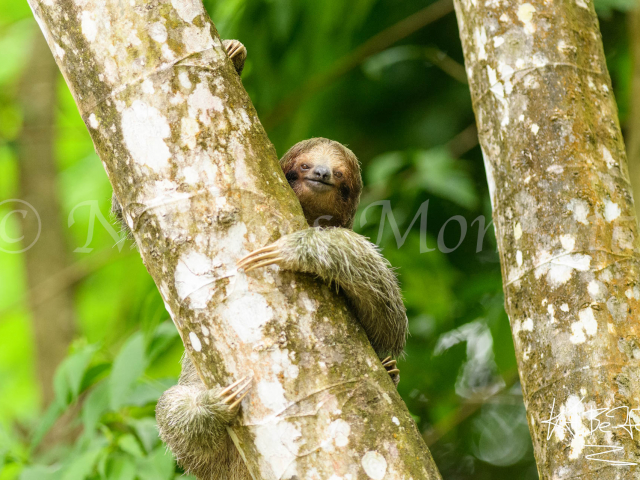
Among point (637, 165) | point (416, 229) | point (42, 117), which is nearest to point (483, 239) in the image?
point (416, 229)

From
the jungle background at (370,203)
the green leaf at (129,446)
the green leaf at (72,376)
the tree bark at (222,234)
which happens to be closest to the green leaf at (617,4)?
the jungle background at (370,203)

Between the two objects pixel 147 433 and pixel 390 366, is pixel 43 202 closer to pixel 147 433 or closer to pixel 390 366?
pixel 147 433

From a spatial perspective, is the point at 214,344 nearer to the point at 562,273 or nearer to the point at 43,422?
the point at 562,273

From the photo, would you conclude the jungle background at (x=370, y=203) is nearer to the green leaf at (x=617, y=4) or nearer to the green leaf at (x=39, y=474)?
the green leaf at (x=617, y=4)

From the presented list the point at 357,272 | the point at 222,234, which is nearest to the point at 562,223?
the point at 357,272

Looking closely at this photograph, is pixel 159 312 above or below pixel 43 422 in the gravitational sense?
above
